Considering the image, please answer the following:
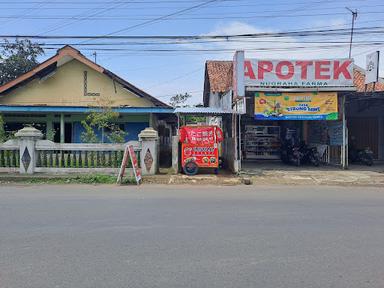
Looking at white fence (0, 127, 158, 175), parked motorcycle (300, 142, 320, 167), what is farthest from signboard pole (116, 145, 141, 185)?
parked motorcycle (300, 142, 320, 167)

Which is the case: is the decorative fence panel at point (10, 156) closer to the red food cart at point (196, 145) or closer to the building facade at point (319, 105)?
the red food cart at point (196, 145)

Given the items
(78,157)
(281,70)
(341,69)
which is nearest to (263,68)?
(281,70)

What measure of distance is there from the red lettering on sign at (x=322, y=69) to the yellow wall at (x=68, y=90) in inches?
346

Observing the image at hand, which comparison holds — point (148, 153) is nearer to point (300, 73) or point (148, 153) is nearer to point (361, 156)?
point (300, 73)

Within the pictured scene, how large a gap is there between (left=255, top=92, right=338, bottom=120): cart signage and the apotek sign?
43cm

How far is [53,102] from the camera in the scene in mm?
21562

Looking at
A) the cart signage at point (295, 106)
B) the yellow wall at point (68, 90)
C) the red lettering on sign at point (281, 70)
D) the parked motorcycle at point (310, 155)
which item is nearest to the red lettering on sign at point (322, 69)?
the cart signage at point (295, 106)

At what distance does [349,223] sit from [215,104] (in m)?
20.0

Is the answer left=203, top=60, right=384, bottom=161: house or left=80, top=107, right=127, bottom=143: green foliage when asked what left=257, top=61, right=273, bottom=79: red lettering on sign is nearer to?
left=203, top=60, right=384, bottom=161: house

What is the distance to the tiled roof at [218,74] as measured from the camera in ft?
82.8

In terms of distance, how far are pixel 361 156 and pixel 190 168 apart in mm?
9332

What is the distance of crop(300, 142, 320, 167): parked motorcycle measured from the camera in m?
19.1

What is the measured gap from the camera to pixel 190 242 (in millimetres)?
5805

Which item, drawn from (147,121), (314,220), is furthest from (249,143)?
(314,220)
